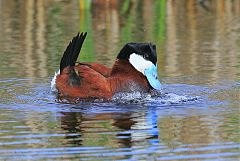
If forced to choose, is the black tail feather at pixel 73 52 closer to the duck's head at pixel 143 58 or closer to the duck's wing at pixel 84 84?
the duck's wing at pixel 84 84

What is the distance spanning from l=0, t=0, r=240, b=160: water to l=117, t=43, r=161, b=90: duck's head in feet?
0.83

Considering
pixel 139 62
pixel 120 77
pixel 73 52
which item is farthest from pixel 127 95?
pixel 73 52

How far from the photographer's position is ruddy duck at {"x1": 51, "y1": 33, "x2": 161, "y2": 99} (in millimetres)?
8578

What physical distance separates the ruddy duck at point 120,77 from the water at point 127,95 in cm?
15

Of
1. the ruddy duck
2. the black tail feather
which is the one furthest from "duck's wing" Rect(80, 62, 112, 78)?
the black tail feather

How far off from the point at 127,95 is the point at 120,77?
0.85 ft

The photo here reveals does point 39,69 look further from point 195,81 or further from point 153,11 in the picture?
point 153,11

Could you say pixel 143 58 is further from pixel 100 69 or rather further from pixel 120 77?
pixel 100 69

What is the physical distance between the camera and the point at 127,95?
851cm

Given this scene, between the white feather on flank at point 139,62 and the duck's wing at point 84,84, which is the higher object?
the white feather on flank at point 139,62

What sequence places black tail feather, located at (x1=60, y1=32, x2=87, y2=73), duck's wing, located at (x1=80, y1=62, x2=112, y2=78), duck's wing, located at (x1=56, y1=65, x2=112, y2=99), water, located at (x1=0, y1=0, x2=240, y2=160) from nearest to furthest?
water, located at (x1=0, y1=0, x2=240, y2=160), duck's wing, located at (x1=56, y1=65, x2=112, y2=99), duck's wing, located at (x1=80, y1=62, x2=112, y2=78), black tail feather, located at (x1=60, y1=32, x2=87, y2=73)

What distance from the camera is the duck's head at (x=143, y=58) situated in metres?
8.71

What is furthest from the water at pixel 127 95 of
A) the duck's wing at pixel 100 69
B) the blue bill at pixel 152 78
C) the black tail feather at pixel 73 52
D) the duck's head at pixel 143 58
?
the duck's wing at pixel 100 69

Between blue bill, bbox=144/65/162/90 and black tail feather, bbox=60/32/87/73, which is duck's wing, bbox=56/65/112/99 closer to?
black tail feather, bbox=60/32/87/73
